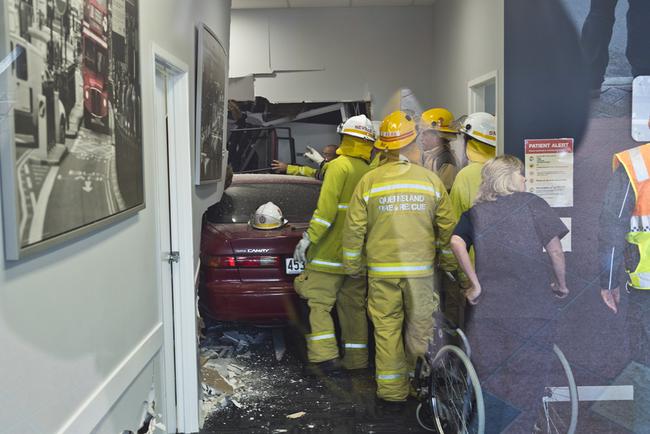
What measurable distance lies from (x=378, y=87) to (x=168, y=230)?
3.25 meters

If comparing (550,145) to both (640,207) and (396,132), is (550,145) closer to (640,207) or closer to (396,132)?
(640,207)

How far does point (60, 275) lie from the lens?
140 cm

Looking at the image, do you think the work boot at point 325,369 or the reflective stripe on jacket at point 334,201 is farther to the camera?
the work boot at point 325,369

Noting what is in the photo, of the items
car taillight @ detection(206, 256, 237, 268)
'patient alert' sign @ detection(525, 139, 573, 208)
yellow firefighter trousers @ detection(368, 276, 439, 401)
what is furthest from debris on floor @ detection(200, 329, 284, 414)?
'patient alert' sign @ detection(525, 139, 573, 208)

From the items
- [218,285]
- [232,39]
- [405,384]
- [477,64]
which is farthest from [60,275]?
[232,39]

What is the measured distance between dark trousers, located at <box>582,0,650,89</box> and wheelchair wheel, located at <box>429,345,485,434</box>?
1.10 m

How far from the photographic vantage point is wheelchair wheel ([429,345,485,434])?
2389 millimetres

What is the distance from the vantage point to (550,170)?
213 centimetres

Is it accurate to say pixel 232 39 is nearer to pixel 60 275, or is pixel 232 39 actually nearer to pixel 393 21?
pixel 393 21

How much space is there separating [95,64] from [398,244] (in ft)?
6.29

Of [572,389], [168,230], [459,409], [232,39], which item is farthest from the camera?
[232,39]

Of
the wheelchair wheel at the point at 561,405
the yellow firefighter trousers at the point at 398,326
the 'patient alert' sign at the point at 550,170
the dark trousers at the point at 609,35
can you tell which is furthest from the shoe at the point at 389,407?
the dark trousers at the point at 609,35

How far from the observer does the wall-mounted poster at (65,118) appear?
1124 mm

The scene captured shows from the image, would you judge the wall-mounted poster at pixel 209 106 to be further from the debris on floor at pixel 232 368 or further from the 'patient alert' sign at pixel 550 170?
the 'patient alert' sign at pixel 550 170
